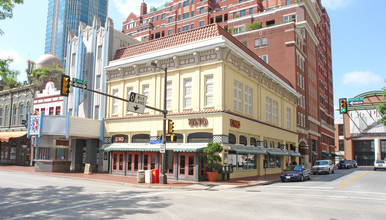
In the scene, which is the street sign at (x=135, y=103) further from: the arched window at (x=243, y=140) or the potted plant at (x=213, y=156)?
the arched window at (x=243, y=140)

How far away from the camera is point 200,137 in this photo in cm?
2625

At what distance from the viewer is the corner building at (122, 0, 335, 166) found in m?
49.7

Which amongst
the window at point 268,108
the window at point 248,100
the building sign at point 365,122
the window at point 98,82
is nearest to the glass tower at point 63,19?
the building sign at point 365,122

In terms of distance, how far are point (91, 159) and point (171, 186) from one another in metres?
16.4

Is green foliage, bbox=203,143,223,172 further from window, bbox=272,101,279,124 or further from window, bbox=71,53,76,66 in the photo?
window, bbox=71,53,76,66

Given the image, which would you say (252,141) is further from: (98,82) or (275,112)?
(98,82)

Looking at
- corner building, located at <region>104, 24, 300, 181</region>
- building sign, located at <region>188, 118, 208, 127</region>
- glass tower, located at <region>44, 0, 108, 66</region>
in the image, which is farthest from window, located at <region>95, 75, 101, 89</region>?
glass tower, located at <region>44, 0, 108, 66</region>

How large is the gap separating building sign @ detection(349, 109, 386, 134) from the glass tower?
138699 millimetres

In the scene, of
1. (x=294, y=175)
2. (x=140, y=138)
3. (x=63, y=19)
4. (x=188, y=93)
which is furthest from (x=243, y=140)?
(x=63, y=19)

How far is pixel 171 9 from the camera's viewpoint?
87.1m

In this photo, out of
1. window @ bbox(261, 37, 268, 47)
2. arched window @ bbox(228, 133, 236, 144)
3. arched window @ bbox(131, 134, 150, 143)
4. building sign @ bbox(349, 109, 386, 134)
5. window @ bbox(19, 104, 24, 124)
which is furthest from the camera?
building sign @ bbox(349, 109, 386, 134)

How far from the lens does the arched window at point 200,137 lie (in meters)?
25.8

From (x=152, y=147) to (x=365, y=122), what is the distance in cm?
7553

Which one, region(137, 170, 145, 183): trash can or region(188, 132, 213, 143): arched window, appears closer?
region(137, 170, 145, 183): trash can
